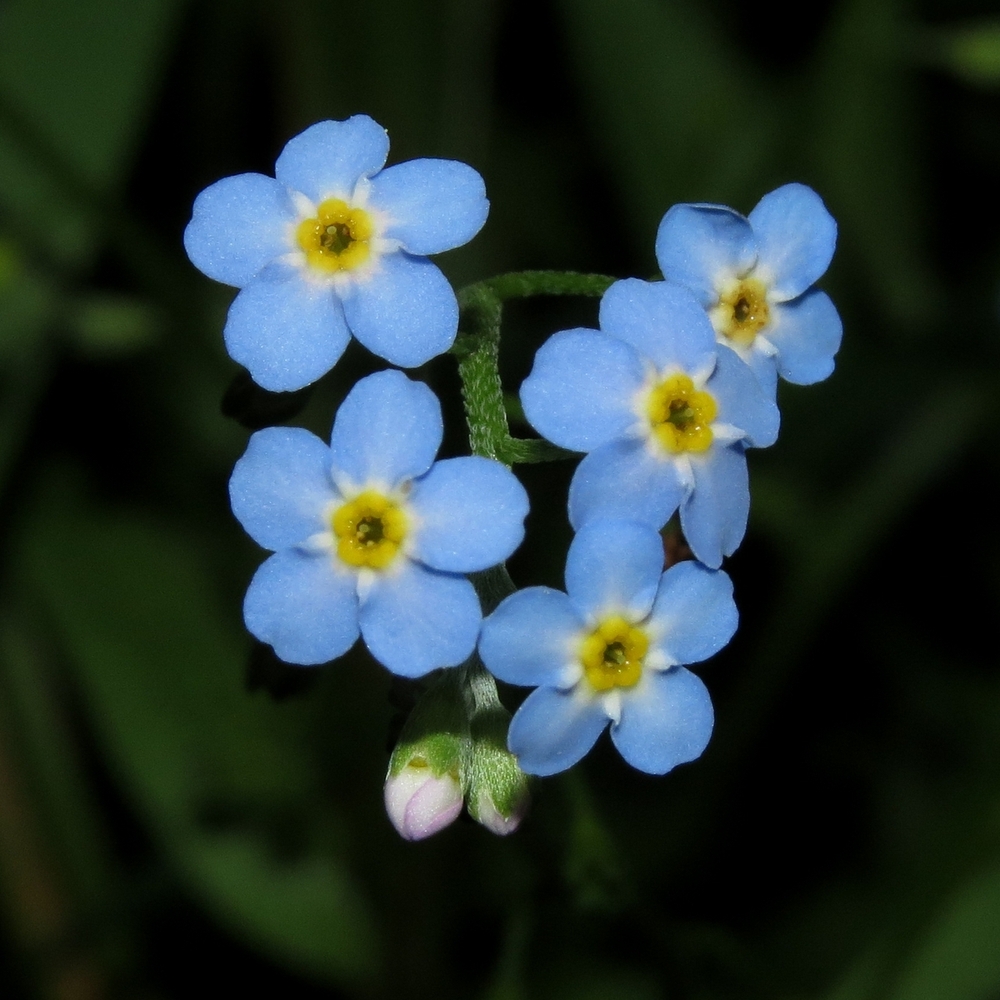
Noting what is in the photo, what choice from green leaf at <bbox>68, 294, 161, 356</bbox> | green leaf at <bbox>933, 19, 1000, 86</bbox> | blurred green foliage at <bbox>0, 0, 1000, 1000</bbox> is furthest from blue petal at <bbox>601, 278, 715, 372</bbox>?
green leaf at <bbox>68, 294, 161, 356</bbox>

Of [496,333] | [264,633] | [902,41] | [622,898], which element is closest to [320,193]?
[496,333]

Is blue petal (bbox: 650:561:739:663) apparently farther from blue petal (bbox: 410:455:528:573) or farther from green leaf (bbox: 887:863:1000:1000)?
green leaf (bbox: 887:863:1000:1000)

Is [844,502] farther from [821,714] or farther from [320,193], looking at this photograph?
[320,193]

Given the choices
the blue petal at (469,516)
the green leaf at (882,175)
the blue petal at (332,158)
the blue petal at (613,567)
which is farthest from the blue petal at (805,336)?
the green leaf at (882,175)

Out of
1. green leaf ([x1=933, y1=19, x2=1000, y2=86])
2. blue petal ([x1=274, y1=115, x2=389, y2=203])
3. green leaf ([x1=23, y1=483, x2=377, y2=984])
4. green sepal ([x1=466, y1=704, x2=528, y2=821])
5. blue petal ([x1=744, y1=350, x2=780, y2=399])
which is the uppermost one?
green leaf ([x1=933, y1=19, x2=1000, y2=86])

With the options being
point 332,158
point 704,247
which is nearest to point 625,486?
point 704,247

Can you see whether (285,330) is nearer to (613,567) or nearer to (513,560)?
(613,567)

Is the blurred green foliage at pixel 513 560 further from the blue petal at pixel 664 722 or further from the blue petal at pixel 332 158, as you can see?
the blue petal at pixel 664 722
